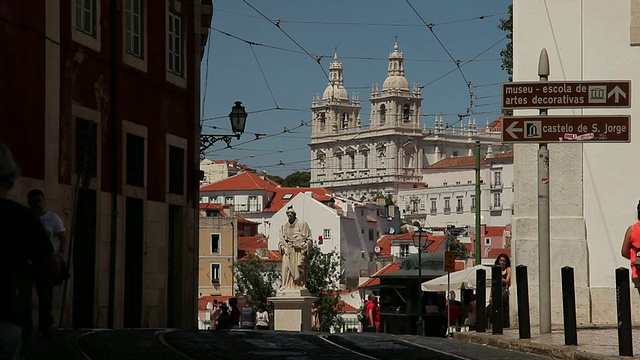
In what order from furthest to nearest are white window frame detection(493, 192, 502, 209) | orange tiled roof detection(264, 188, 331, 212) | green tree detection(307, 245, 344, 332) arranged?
white window frame detection(493, 192, 502, 209) < orange tiled roof detection(264, 188, 331, 212) < green tree detection(307, 245, 344, 332)

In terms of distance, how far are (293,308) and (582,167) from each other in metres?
12.6

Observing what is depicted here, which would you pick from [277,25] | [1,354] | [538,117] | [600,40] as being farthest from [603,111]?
[277,25]

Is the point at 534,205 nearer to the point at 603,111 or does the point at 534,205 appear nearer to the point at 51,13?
the point at 603,111

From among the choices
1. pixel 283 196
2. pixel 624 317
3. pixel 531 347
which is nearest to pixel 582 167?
pixel 531 347

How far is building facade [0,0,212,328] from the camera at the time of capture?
18719 mm

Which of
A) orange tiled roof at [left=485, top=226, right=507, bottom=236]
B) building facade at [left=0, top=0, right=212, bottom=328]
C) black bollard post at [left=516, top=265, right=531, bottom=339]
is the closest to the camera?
black bollard post at [left=516, top=265, right=531, bottom=339]

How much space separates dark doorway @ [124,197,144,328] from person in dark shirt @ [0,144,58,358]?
15912 millimetres

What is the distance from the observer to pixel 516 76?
66.9ft

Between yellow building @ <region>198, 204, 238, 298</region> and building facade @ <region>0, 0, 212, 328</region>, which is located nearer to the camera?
building facade @ <region>0, 0, 212, 328</region>

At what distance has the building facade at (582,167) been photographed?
1950 centimetres

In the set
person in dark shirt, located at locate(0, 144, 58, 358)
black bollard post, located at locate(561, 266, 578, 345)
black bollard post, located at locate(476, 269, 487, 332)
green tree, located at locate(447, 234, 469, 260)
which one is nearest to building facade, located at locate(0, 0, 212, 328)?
black bollard post, located at locate(476, 269, 487, 332)

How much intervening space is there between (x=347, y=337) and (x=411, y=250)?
427ft

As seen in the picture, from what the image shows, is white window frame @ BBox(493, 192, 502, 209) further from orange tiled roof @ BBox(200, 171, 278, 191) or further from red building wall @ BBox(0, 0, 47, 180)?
red building wall @ BBox(0, 0, 47, 180)

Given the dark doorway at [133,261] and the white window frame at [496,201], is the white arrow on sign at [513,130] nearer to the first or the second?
the dark doorway at [133,261]
